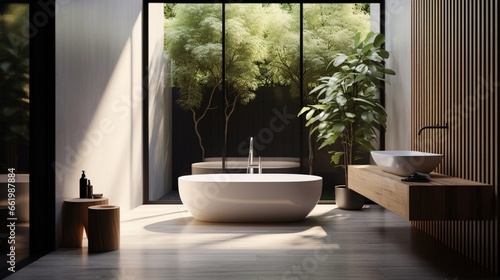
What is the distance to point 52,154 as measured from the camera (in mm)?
3914

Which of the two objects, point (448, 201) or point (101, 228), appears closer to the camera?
point (448, 201)

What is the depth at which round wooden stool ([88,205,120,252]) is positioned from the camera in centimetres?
385

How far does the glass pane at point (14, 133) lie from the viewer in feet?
10.7

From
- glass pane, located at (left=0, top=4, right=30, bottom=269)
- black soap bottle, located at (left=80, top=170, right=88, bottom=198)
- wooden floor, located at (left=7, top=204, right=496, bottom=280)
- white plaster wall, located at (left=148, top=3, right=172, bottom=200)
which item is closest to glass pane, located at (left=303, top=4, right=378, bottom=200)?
wooden floor, located at (left=7, top=204, right=496, bottom=280)

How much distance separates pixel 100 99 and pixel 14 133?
5.20 ft

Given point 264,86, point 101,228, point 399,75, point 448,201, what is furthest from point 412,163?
point 264,86

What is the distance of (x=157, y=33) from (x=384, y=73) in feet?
8.23

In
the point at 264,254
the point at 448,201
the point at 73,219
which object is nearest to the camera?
the point at 448,201

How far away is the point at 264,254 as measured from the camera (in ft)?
12.6

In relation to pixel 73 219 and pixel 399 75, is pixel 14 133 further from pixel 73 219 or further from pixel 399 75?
pixel 399 75

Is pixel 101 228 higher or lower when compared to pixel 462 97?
lower

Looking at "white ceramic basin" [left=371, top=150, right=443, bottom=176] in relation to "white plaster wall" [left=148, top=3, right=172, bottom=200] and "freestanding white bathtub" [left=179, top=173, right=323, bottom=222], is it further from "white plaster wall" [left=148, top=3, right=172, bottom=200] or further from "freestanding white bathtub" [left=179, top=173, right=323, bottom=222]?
"white plaster wall" [left=148, top=3, right=172, bottom=200]

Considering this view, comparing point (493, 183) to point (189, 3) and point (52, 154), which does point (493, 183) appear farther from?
point (189, 3)

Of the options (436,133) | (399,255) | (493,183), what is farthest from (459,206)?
(436,133)
